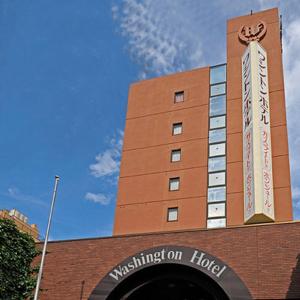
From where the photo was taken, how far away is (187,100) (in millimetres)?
39625

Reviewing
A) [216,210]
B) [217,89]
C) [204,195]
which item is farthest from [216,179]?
[217,89]

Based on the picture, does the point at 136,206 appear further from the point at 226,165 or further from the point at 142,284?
the point at 142,284

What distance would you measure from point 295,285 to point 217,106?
20.9m

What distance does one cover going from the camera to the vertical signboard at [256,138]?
30.5 meters

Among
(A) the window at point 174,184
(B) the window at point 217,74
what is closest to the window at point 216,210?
(A) the window at point 174,184

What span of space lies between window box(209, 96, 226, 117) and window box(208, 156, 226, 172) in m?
3.93

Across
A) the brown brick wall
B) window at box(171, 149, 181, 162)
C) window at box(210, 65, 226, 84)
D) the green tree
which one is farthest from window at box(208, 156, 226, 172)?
the green tree

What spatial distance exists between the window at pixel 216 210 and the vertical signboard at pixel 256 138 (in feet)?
7.35

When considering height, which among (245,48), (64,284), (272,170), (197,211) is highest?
(245,48)

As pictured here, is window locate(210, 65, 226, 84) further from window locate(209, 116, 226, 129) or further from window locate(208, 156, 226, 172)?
window locate(208, 156, 226, 172)

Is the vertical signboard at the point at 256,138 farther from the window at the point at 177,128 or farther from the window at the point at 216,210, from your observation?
the window at the point at 177,128

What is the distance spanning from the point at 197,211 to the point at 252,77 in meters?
10.4

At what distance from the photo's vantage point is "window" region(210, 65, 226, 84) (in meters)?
39.2

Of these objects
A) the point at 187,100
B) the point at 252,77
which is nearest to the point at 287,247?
the point at 252,77
